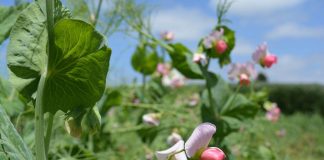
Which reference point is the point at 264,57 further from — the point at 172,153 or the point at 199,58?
the point at 172,153

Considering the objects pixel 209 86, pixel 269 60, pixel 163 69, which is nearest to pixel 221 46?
pixel 209 86

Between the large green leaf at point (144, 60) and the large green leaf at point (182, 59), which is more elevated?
the large green leaf at point (182, 59)

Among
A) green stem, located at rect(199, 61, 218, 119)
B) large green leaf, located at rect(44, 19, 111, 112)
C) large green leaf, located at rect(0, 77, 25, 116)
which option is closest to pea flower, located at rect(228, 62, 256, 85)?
green stem, located at rect(199, 61, 218, 119)

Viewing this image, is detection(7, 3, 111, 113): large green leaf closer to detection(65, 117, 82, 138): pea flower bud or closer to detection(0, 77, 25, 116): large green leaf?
detection(65, 117, 82, 138): pea flower bud

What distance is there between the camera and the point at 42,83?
732mm

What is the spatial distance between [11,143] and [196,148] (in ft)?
0.75

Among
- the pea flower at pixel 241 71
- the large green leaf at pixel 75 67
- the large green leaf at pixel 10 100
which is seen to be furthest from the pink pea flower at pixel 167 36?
the large green leaf at pixel 75 67

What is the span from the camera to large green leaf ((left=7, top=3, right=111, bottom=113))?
2.50ft

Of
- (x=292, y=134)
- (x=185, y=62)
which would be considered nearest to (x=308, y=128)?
(x=292, y=134)

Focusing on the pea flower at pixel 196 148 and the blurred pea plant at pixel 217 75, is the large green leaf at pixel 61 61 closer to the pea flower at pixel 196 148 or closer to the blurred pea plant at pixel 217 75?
the pea flower at pixel 196 148

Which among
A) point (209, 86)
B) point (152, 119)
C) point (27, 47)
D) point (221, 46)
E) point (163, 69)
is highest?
point (27, 47)

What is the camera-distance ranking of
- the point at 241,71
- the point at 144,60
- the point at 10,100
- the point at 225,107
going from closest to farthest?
the point at 10,100 < the point at 225,107 < the point at 241,71 < the point at 144,60

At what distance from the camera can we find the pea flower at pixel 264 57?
5.63 feet

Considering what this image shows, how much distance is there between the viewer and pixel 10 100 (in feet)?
4.63
